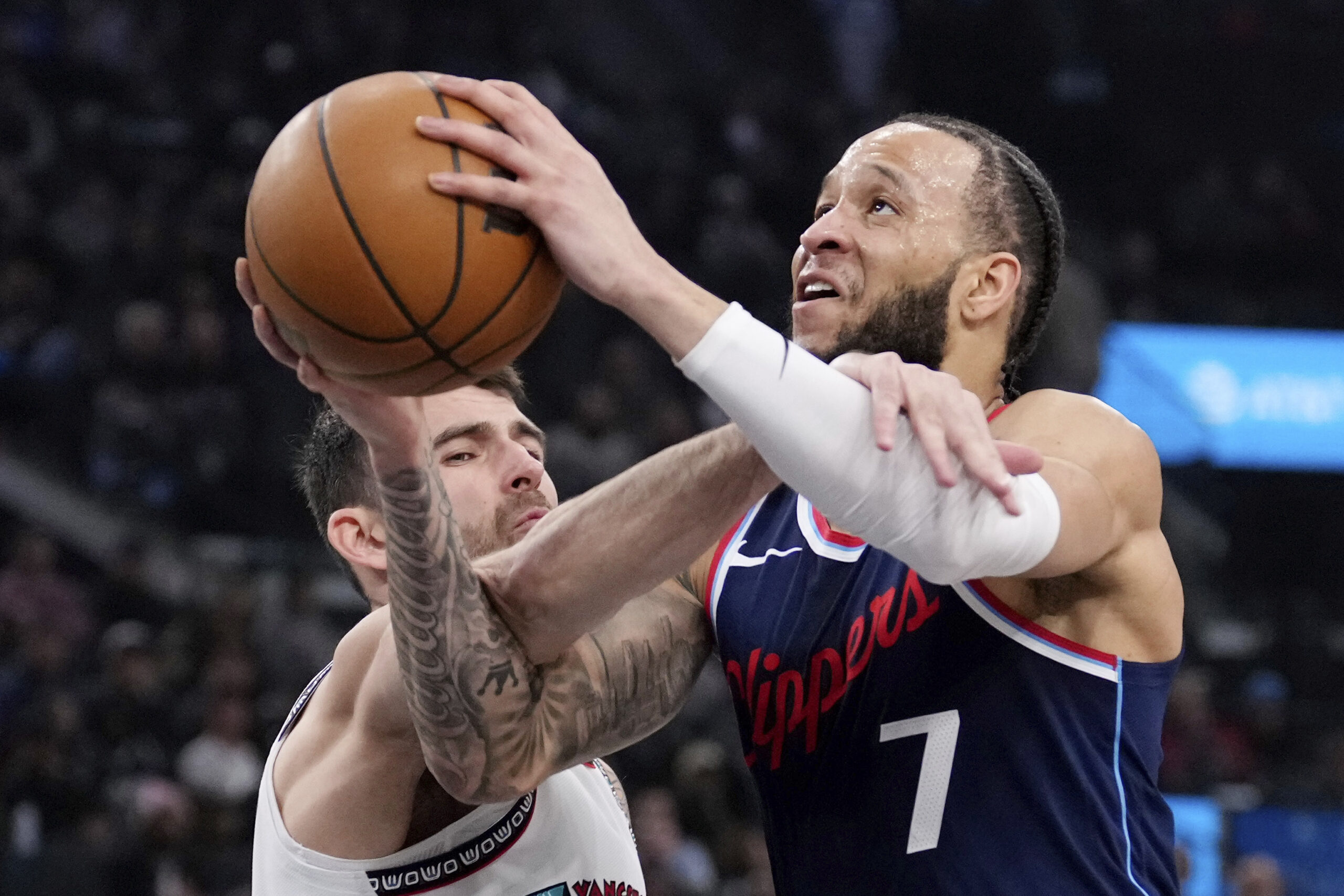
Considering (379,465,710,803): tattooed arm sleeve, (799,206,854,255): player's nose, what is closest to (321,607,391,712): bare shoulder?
(379,465,710,803): tattooed arm sleeve

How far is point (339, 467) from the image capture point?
326 centimetres

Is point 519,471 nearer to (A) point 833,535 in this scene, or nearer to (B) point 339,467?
(B) point 339,467

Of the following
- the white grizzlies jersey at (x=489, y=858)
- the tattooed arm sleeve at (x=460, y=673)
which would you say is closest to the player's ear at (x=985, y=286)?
the tattooed arm sleeve at (x=460, y=673)

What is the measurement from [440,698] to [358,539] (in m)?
0.78

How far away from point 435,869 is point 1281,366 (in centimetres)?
1122

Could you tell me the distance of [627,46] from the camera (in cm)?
1396

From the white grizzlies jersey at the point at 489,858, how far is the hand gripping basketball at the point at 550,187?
1.17 m

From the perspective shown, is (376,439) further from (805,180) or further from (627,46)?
(627,46)

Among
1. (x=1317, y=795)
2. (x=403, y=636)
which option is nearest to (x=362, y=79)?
(x=403, y=636)

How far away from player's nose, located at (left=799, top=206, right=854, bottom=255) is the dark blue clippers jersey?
22.8 inches

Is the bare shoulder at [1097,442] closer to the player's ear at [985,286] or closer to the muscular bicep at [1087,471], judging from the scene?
the muscular bicep at [1087,471]

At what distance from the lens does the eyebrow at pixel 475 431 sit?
3078mm

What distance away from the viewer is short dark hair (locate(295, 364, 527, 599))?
3195 millimetres

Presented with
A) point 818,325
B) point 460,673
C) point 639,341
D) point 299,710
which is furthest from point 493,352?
point 639,341
